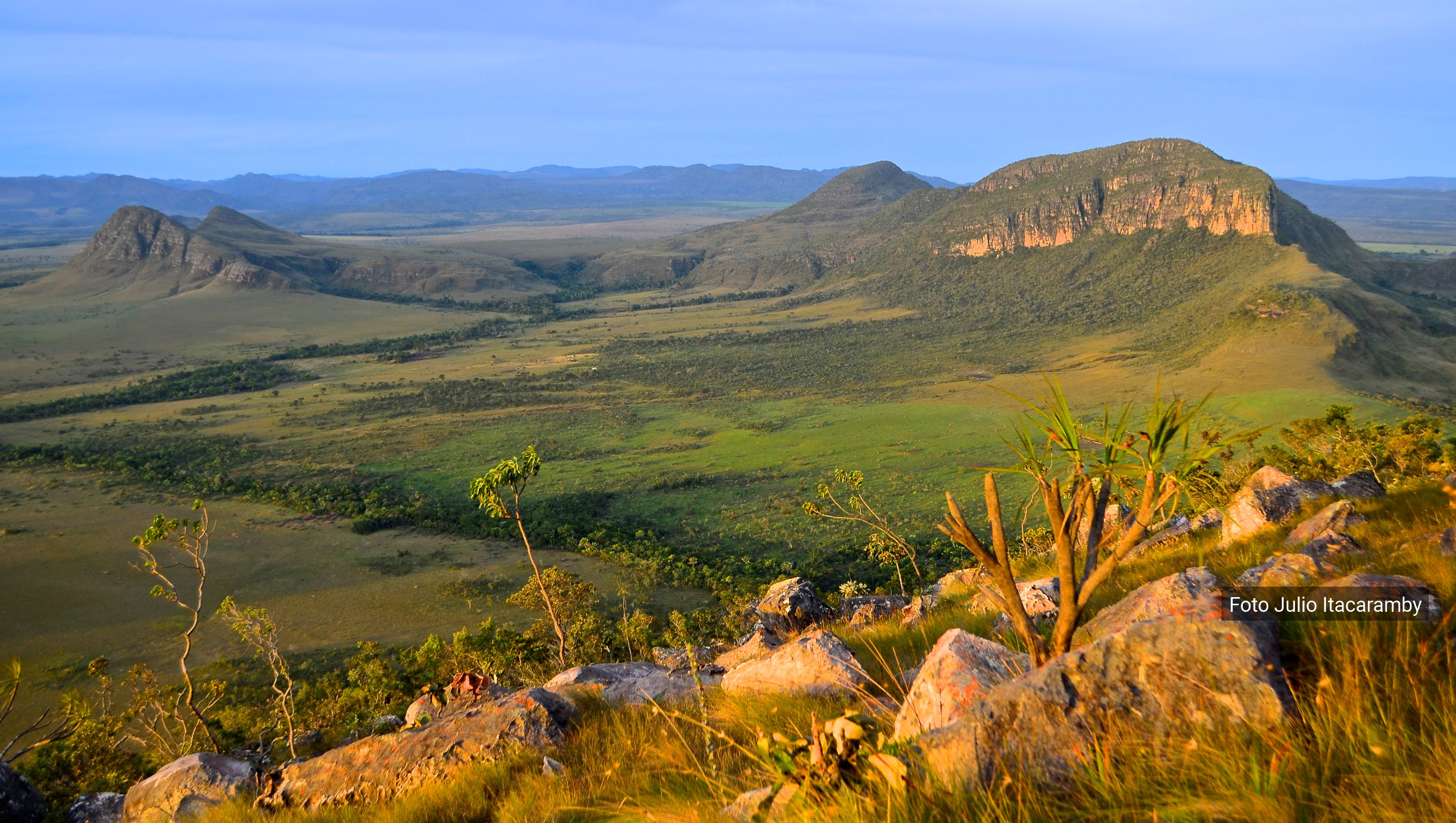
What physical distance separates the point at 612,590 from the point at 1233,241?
97.5m

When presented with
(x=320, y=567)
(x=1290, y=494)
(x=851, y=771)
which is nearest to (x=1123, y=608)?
(x=851, y=771)

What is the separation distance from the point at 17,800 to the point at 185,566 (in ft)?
28.7

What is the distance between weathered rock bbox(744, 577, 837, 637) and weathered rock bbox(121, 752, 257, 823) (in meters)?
8.86

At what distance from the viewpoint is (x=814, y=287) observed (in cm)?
14175

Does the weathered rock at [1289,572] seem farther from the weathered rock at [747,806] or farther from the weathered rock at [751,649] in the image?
the weathered rock at [751,649]

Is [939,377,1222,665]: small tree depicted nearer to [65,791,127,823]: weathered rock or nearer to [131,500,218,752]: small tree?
[65,791,127,823]: weathered rock

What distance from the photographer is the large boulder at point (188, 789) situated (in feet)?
23.7

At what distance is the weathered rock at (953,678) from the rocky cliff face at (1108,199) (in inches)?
4389

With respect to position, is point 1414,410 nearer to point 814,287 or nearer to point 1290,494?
point 1290,494

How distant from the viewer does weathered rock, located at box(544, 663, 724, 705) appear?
6840 mm

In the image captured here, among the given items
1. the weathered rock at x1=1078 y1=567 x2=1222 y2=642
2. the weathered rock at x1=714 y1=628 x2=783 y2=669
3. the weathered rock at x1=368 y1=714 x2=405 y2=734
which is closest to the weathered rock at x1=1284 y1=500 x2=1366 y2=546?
the weathered rock at x1=1078 y1=567 x2=1222 y2=642

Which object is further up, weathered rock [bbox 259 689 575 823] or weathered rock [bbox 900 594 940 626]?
weathered rock [bbox 259 689 575 823]

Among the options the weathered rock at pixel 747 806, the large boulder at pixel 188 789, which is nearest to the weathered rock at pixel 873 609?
the large boulder at pixel 188 789

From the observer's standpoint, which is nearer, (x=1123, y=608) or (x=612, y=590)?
(x=1123, y=608)
